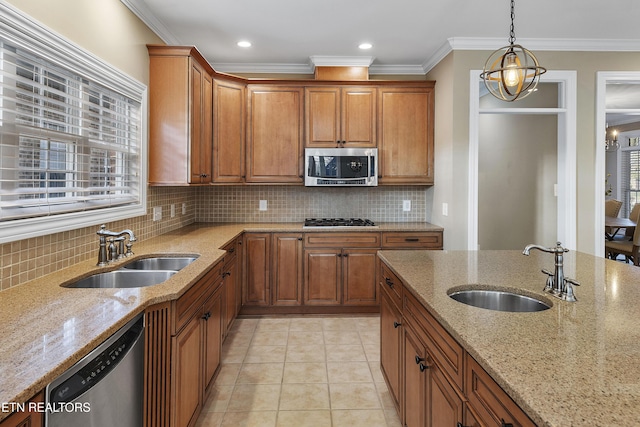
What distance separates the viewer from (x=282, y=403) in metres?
2.23

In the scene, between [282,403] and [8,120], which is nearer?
[8,120]

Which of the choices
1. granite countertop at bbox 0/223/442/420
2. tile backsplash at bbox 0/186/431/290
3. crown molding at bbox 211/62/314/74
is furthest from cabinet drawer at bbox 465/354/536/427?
crown molding at bbox 211/62/314/74

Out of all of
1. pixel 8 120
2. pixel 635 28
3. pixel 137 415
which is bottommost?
pixel 137 415

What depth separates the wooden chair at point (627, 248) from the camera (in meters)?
4.39

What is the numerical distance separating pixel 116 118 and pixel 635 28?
4.29 m

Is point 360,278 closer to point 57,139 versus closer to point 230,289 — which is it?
point 230,289

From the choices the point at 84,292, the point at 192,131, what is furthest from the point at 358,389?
the point at 192,131

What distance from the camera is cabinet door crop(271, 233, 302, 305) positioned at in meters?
3.71

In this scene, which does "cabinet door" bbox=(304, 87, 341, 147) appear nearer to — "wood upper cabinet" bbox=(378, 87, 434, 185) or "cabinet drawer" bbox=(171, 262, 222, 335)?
"wood upper cabinet" bbox=(378, 87, 434, 185)

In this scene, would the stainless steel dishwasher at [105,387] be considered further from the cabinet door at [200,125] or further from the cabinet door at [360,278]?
the cabinet door at [360,278]

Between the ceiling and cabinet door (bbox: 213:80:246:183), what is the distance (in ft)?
1.41

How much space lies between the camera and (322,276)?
3734 millimetres

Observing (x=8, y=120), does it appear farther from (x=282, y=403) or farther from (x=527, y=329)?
(x=527, y=329)

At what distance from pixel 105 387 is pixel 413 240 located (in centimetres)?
303
